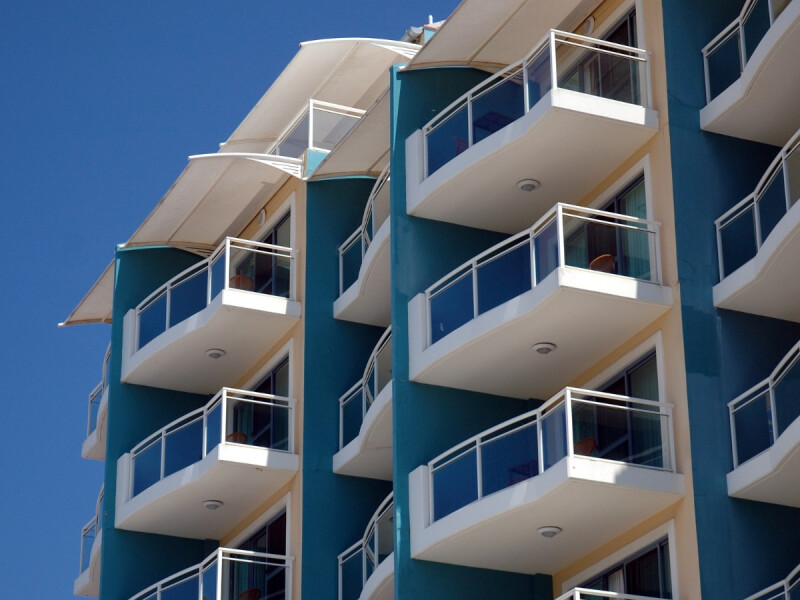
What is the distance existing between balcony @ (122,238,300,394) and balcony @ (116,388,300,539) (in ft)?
4.21

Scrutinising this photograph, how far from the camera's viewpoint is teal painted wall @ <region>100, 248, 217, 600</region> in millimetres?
35156

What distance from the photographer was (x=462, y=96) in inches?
1164

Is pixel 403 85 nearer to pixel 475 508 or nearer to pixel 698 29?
pixel 698 29

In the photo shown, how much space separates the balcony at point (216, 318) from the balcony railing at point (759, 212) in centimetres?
994

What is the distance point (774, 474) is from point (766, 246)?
10.3 ft

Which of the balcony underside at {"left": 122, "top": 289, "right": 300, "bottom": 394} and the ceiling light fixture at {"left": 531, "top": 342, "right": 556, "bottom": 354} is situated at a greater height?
the balcony underside at {"left": 122, "top": 289, "right": 300, "bottom": 394}

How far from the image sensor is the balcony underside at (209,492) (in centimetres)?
3256

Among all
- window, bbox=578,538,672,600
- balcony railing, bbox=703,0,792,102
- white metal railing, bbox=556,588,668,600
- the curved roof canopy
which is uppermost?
the curved roof canopy

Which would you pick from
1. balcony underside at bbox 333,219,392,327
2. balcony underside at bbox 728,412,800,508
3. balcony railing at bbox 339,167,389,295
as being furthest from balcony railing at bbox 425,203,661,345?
balcony railing at bbox 339,167,389,295

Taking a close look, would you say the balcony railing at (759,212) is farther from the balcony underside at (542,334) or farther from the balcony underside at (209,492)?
the balcony underside at (209,492)

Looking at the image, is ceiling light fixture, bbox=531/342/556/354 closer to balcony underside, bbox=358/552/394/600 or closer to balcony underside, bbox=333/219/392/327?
balcony underside, bbox=358/552/394/600

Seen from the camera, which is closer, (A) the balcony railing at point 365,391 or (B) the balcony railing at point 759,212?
(B) the balcony railing at point 759,212

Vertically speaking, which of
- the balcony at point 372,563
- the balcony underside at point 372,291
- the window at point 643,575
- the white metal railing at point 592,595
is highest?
the balcony underside at point 372,291

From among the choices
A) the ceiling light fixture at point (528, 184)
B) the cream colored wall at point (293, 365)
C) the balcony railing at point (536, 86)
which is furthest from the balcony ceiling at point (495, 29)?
the cream colored wall at point (293, 365)
